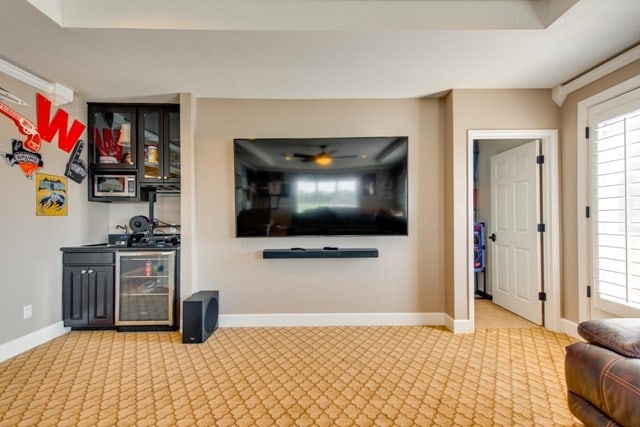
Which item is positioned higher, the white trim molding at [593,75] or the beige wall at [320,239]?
the white trim molding at [593,75]

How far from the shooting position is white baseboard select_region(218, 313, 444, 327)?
327cm

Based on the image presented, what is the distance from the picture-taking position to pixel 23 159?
2.69 metres

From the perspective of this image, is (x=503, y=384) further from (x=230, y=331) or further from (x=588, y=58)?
(x=588, y=58)

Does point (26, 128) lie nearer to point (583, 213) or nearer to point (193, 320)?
point (193, 320)

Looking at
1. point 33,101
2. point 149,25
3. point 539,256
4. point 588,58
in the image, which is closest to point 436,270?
point 539,256

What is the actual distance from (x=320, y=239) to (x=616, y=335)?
238 centimetres

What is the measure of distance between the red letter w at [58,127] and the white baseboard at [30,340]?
181 centimetres

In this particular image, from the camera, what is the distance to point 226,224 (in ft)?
10.8

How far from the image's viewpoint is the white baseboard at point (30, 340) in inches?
99.3

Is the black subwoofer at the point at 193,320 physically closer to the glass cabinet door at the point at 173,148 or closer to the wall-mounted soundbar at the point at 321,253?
the wall-mounted soundbar at the point at 321,253

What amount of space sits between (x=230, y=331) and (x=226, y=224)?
1150 mm

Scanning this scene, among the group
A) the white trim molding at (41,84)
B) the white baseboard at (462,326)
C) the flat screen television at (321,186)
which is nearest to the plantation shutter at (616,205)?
the white baseboard at (462,326)

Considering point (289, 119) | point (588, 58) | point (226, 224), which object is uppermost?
point (588, 58)

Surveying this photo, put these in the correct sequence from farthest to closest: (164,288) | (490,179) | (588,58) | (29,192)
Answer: (490,179), (164,288), (29,192), (588,58)
